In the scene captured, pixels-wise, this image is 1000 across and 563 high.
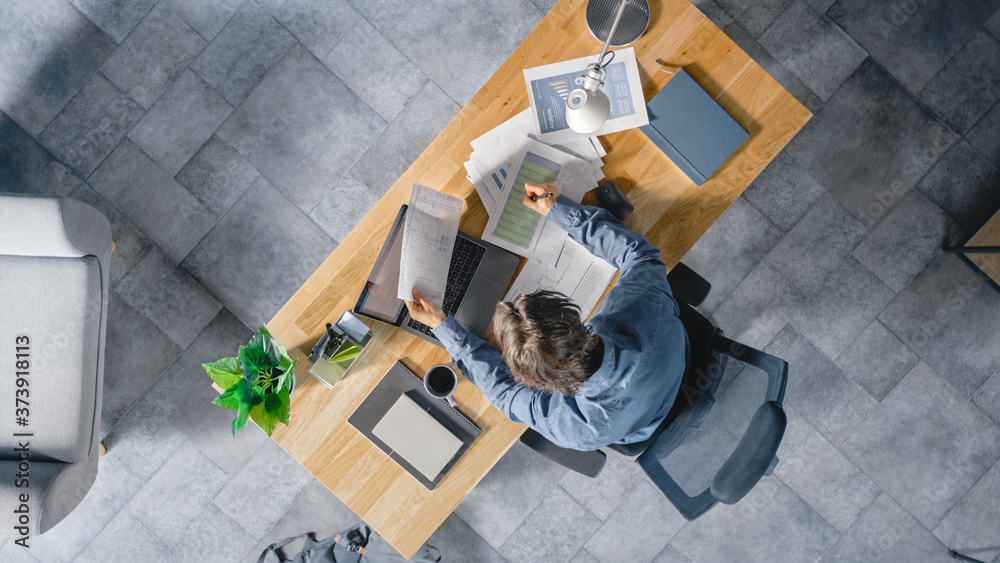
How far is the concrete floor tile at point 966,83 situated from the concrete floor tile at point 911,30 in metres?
0.05

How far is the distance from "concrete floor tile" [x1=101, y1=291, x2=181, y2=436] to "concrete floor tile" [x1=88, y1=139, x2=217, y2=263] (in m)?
0.34

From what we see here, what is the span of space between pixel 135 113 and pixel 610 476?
2743 mm

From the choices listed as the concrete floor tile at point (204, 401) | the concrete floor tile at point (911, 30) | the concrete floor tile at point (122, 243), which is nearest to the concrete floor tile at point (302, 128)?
the concrete floor tile at point (122, 243)

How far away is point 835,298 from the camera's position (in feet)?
8.36

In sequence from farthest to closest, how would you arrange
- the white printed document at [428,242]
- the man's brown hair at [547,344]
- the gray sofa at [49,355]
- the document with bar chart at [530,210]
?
the gray sofa at [49,355], the document with bar chart at [530,210], the white printed document at [428,242], the man's brown hair at [547,344]

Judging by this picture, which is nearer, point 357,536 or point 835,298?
point 357,536

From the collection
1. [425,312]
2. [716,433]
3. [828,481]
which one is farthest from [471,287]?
[828,481]

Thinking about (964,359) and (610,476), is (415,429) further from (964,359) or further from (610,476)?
(964,359)

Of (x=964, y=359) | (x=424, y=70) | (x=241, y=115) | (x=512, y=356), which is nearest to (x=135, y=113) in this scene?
(x=241, y=115)

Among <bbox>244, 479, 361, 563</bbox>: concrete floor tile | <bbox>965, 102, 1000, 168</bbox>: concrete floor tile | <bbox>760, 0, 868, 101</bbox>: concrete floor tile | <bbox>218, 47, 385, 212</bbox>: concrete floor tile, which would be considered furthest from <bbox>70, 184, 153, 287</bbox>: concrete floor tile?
<bbox>965, 102, 1000, 168</bbox>: concrete floor tile

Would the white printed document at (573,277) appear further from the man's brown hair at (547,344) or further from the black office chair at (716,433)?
the black office chair at (716,433)

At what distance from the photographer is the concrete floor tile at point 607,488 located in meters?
2.54

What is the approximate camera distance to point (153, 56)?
2488 mm

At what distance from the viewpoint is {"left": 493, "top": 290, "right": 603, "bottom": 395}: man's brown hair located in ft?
4.32
